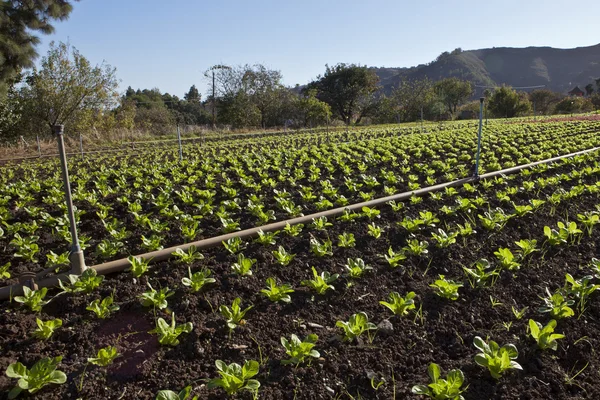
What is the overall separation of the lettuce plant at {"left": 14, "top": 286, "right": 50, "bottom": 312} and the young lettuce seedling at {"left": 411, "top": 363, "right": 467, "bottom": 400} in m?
2.89

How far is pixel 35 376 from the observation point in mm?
2322

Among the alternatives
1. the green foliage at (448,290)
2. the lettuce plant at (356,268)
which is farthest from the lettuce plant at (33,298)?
the green foliage at (448,290)

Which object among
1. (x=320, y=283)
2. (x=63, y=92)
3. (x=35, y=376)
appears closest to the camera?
(x=35, y=376)

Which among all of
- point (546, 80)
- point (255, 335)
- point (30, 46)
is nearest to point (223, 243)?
point (255, 335)

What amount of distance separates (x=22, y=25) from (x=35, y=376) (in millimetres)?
14830

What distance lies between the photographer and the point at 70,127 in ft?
88.3

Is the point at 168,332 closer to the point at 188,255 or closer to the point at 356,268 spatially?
the point at 188,255

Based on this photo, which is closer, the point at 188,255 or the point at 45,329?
the point at 45,329

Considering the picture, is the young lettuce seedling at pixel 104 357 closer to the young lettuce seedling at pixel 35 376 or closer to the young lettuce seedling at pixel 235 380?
the young lettuce seedling at pixel 35 376

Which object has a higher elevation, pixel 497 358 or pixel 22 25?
pixel 22 25

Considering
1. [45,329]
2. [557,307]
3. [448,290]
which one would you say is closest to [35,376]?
[45,329]

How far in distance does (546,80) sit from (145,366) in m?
174

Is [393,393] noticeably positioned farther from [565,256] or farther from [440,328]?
[565,256]

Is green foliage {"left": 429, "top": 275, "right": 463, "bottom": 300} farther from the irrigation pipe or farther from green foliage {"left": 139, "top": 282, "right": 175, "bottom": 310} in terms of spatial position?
green foliage {"left": 139, "top": 282, "right": 175, "bottom": 310}
